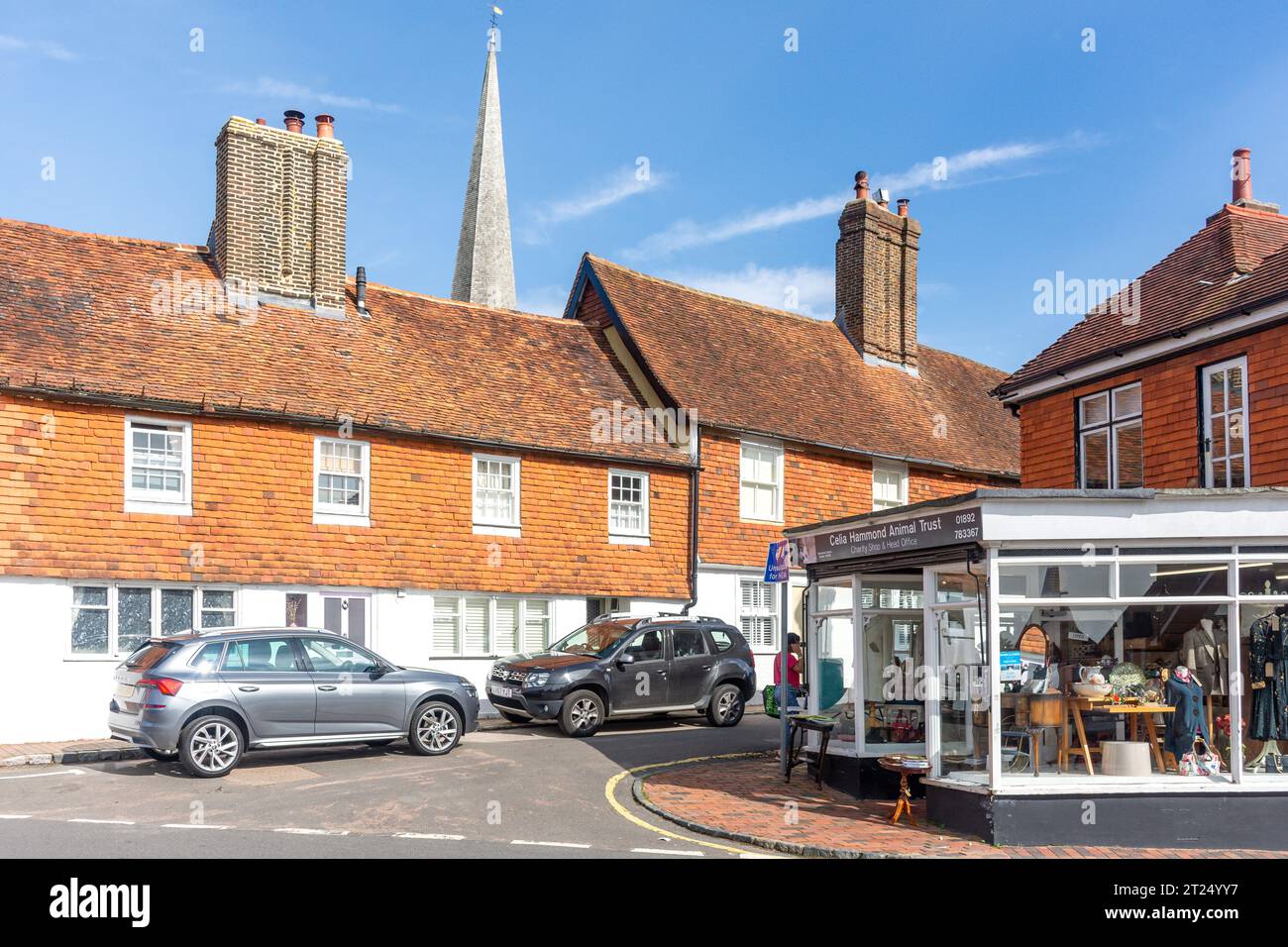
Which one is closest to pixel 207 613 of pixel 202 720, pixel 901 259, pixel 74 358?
pixel 74 358

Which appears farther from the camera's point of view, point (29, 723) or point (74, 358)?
point (74, 358)

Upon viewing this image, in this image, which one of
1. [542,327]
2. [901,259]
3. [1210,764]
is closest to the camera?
[1210,764]

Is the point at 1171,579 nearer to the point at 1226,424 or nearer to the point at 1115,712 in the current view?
the point at 1115,712

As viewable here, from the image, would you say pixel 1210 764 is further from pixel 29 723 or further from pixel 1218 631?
pixel 29 723

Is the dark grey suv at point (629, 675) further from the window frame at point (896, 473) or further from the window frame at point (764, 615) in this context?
the window frame at point (896, 473)

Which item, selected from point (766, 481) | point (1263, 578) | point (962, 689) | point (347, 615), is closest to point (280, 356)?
point (347, 615)

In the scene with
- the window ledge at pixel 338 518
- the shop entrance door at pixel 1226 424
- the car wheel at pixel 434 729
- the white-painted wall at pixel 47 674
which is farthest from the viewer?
the window ledge at pixel 338 518

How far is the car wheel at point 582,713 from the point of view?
17.8 metres

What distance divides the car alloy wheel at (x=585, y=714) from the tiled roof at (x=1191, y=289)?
8.77 metres

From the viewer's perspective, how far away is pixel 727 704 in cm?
1970

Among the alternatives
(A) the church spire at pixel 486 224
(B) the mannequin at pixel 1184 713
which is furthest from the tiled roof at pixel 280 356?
(A) the church spire at pixel 486 224

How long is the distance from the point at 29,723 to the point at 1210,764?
15506 millimetres
